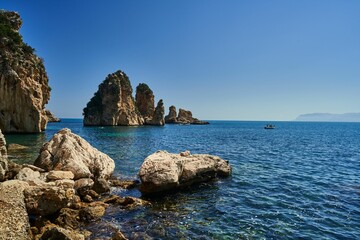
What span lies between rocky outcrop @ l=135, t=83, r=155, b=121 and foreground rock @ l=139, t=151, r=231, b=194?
13330 centimetres

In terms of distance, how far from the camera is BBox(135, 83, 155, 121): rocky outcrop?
153375 mm

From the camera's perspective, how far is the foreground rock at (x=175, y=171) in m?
16.7

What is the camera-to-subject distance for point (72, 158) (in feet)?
55.2

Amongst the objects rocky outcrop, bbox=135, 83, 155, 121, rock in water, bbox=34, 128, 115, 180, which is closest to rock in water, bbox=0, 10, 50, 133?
rock in water, bbox=34, 128, 115, 180

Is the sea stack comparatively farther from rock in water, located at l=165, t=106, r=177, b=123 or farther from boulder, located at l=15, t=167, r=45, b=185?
boulder, located at l=15, t=167, r=45, b=185

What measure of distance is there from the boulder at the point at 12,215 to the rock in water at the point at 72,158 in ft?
17.4

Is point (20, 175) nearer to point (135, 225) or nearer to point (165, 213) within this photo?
point (135, 225)

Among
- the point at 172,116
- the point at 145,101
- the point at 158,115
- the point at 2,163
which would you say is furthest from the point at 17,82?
the point at 172,116

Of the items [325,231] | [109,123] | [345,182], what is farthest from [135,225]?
[109,123]

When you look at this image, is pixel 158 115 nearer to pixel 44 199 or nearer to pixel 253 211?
pixel 253 211

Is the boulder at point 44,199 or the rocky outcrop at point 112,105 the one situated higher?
the rocky outcrop at point 112,105

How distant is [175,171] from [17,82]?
5052 cm

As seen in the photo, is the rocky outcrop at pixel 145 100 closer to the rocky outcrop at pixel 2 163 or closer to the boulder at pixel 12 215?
the rocky outcrop at pixel 2 163

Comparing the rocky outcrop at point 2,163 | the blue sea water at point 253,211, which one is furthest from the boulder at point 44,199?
the rocky outcrop at point 2,163
